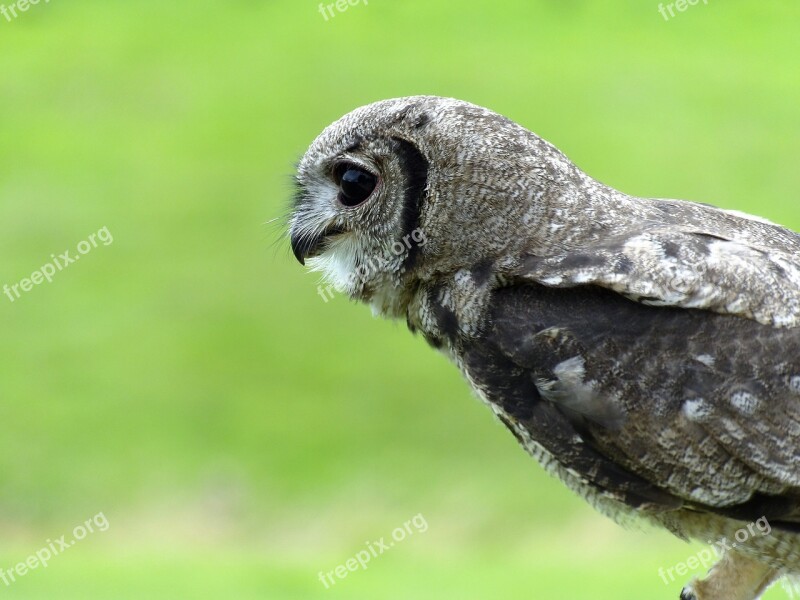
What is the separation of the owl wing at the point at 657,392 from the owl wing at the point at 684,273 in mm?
53

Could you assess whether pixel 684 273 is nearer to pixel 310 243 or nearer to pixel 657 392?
pixel 657 392

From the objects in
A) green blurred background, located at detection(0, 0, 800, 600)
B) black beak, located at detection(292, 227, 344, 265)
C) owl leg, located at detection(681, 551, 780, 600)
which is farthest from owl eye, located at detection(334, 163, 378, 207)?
owl leg, located at detection(681, 551, 780, 600)

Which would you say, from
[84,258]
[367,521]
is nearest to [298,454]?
[367,521]

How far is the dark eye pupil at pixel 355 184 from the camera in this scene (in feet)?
13.2

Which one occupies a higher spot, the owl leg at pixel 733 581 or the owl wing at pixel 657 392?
the owl wing at pixel 657 392

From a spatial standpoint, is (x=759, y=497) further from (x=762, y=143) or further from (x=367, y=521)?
(x=762, y=143)

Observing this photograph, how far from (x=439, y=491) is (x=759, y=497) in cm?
611

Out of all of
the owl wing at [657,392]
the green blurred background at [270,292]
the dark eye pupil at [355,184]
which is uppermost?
the green blurred background at [270,292]

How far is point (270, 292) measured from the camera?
1173cm

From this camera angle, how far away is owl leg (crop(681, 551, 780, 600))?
4.16 m

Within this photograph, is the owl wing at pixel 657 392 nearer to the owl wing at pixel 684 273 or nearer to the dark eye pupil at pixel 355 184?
the owl wing at pixel 684 273

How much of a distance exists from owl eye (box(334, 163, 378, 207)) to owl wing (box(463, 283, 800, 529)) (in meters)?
0.66

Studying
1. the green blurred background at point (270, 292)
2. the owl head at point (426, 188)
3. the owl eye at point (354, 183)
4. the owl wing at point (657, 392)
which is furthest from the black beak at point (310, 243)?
the owl wing at point (657, 392)

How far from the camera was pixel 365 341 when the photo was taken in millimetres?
11211
